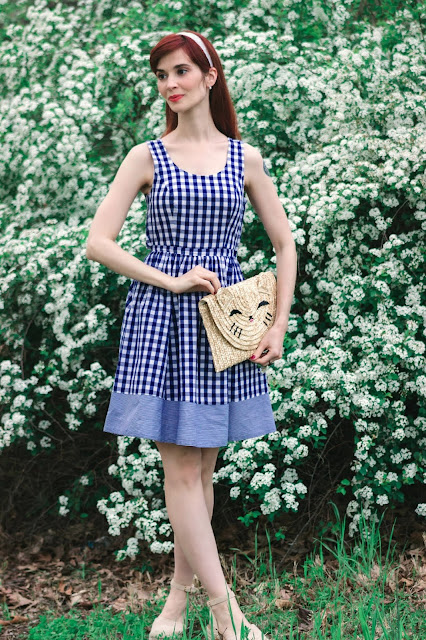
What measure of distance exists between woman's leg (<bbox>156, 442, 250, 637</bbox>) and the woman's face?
3.59 ft

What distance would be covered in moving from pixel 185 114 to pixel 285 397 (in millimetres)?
1523

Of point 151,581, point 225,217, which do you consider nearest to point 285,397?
point 151,581

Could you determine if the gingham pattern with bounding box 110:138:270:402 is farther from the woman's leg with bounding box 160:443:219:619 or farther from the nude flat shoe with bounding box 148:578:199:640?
the nude flat shoe with bounding box 148:578:199:640

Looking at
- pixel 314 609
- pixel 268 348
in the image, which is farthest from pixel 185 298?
pixel 314 609

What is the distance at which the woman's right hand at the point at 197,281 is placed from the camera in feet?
8.77

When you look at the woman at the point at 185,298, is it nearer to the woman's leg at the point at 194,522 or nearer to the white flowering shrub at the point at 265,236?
the woman's leg at the point at 194,522

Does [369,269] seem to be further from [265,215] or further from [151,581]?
[151,581]

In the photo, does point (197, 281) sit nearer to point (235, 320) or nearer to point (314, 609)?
point (235, 320)

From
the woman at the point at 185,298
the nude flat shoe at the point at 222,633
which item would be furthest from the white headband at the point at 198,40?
the nude flat shoe at the point at 222,633

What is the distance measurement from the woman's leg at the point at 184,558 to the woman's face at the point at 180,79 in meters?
1.14

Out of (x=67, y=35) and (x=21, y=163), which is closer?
(x=21, y=163)

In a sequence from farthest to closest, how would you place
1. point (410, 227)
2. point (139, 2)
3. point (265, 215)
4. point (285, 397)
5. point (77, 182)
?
point (139, 2), point (77, 182), point (410, 227), point (285, 397), point (265, 215)

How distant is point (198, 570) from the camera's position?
9.20ft

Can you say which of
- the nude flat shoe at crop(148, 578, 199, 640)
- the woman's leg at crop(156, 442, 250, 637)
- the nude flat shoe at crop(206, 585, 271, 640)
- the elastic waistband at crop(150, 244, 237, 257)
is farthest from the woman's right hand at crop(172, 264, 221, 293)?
the nude flat shoe at crop(148, 578, 199, 640)
